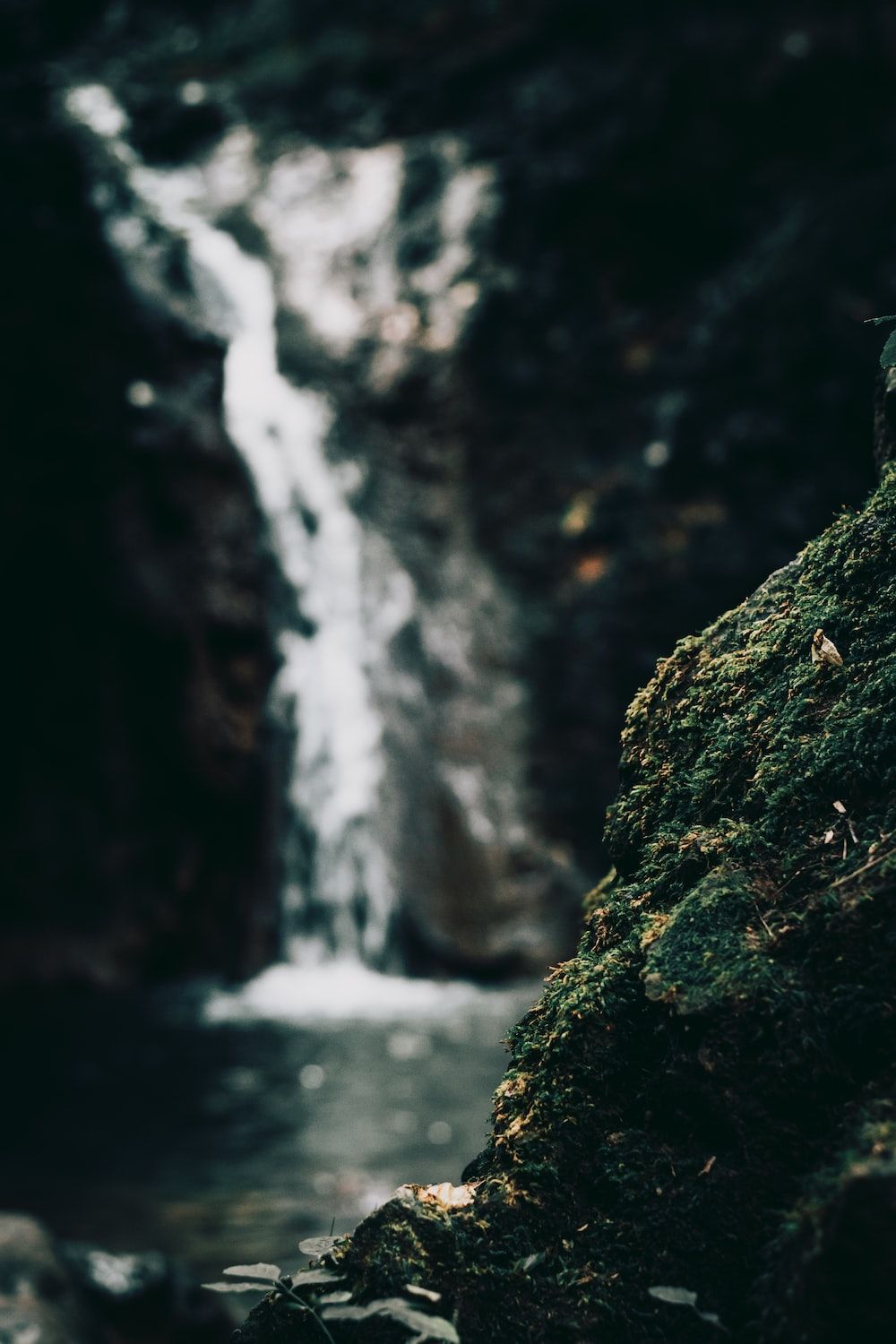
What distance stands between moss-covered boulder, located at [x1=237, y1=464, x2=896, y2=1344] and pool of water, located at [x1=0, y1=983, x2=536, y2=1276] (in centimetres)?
428

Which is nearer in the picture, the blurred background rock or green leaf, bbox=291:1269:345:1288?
green leaf, bbox=291:1269:345:1288

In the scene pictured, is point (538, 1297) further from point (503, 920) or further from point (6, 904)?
point (6, 904)

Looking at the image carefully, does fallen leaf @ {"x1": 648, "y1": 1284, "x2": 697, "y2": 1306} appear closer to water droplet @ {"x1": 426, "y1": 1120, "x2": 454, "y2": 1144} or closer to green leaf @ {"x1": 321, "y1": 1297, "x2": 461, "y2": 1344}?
green leaf @ {"x1": 321, "y1": 1297, "x2": 461, "y2": 1344}

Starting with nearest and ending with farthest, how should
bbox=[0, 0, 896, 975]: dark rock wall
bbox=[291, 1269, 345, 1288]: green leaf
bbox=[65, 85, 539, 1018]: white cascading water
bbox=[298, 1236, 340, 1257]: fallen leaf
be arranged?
bbox=[291, 1269, 345, 1288]: green leaf → bbox=[298, 1236, 340, 1257]: fallen leaf → bbox=[65, 85, 539, 1018]: white cascading water → bbox=[0, 0, 896, 975]: dark rock wall

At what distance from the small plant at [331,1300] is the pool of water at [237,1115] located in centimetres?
420

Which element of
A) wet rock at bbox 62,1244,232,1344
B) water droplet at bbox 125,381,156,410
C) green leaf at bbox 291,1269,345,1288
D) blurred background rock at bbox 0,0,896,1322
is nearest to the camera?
green leaf at bbox 291,1269,345,1288

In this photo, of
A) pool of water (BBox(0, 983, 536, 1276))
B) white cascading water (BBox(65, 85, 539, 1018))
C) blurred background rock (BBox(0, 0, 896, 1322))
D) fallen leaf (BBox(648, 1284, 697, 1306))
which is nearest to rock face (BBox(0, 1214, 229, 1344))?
pool of water (BBox(0, 983, 536, 1276))

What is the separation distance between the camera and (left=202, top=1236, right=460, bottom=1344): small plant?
1.14 m

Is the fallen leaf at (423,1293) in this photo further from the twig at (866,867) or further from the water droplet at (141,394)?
the water droplet at (141,394)

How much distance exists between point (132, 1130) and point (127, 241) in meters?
9.38

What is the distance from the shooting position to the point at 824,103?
38.0 ft

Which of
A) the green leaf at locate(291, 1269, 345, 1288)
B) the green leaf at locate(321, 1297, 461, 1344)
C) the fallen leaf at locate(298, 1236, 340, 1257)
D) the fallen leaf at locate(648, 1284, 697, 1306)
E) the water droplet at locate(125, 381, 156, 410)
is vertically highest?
the water droplet at locate(125, 381, 156, 410)

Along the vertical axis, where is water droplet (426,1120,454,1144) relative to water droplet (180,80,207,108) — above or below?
below

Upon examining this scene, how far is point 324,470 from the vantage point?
11.6m
